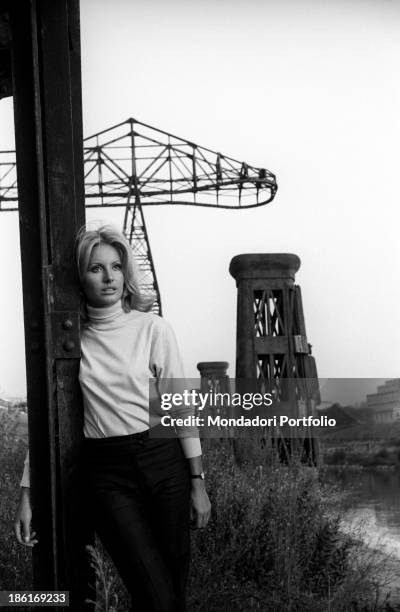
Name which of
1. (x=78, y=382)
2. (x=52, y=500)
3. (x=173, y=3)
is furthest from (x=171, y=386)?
(x=173, y=3)

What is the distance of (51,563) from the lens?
2531mm

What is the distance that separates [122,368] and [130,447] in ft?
0.78

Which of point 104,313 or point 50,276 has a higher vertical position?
point 50,276

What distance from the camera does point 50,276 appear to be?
2.51 m

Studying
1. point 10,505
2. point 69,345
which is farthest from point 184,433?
point 10,505

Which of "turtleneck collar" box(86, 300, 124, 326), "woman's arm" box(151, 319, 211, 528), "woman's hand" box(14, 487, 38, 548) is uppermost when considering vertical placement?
"turtleneck collar" box(86, 300, 124, 326)

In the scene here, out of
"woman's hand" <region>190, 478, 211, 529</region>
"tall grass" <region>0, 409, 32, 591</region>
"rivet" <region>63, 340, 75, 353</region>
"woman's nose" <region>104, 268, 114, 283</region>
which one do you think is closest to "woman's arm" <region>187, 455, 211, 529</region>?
"woman's hand" <region>190, 478, 211, 529</region>

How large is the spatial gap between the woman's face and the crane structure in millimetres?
10182

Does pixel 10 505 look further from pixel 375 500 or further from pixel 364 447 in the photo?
pixel 375 500

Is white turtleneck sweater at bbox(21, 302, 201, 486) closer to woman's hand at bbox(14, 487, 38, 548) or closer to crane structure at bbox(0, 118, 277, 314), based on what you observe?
woman's hand at bbox(14, 487, 38, 548)

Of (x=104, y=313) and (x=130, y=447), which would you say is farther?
(x=104, y=313)

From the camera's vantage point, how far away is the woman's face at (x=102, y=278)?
8.18 ft

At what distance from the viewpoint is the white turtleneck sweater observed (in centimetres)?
243

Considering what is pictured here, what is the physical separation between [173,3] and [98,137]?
9.16 m
